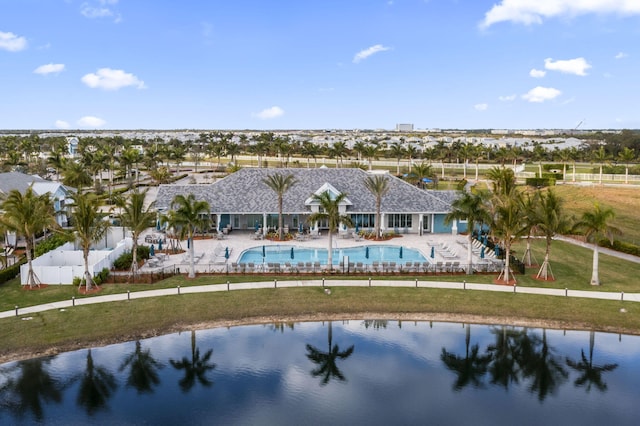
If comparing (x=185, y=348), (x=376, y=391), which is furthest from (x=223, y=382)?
(x=376, y=391)

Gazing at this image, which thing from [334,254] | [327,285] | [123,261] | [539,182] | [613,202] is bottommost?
[327,285]

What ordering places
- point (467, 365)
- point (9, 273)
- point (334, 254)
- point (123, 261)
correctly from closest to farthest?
point (467, 365), point (9, 273), point (123, 261), point (334, 254)

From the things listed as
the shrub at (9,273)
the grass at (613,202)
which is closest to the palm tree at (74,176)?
the shrub at (9,273)

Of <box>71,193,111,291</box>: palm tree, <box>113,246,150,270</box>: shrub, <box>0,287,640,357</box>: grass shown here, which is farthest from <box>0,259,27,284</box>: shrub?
<box>0,287,640,357</box>: grass

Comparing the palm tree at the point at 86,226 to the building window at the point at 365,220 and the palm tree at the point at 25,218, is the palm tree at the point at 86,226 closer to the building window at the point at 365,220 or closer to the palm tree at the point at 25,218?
the palm tree at the point at 25,218

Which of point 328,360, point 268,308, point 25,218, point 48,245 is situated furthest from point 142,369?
point 48,245

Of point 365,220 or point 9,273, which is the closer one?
point 9,273

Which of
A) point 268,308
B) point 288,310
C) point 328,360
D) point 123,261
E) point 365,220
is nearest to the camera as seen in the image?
point 328,360

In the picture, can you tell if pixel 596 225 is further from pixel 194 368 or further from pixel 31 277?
pixel 31 277
